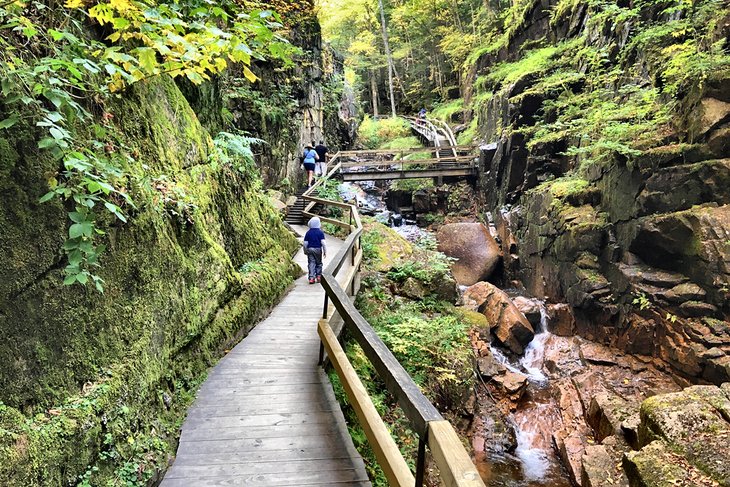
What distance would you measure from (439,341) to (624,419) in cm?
358

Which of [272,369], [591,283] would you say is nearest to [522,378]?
[591,283]

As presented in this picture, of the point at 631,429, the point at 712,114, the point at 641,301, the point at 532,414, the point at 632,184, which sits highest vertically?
the point at 712,114

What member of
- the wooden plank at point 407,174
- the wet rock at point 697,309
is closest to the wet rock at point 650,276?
the wet rock at point 697,309

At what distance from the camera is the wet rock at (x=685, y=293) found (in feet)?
30.0

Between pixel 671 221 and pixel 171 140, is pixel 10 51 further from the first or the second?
pixel 671 221

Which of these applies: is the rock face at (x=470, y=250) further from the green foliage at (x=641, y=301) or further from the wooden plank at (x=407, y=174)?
the green foliage at (x=641, y=301)

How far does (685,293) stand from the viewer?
9.33 m

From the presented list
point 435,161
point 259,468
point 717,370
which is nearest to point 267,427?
point 259,468

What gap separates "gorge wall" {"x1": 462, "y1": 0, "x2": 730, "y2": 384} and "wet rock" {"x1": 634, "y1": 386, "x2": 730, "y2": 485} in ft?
9.32

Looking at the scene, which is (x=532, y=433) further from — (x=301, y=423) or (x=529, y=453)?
(x=301, y=423)

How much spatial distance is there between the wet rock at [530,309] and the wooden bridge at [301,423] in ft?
27.4

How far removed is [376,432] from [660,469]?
14.6ft

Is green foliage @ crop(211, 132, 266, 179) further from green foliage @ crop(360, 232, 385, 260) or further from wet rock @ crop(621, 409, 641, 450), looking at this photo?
wet rock @ crop(621, 409, 641, 450)

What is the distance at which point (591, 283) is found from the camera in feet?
37.7
